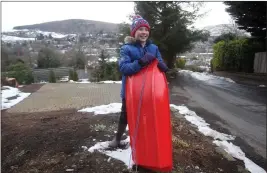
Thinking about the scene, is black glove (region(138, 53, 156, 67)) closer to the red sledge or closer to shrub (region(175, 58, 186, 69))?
the red sledge

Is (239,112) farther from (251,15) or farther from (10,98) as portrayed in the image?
(251,15)

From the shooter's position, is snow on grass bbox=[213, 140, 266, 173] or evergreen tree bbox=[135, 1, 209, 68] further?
evergreen tree bbox=[135, 1, 209, 68]

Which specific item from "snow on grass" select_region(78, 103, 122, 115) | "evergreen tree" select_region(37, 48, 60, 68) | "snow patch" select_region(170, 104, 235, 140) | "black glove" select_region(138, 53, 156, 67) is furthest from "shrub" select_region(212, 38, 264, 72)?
"evergreen tree" select_region(37, 48, 60, 68)

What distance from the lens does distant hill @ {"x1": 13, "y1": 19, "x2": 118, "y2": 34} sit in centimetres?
5928

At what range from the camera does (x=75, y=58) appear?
1806 inches

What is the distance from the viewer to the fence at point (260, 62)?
1845 cm

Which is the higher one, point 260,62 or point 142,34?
point 142,34

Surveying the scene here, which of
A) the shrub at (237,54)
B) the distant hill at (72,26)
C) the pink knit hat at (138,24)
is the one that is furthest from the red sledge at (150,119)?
the distant hill at (72,26)

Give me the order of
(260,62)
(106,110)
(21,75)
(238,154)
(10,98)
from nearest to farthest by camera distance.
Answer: (238,154) → (106,110) → (10,98) → (260,62) → (21,75)

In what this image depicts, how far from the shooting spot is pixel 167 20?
22953mm

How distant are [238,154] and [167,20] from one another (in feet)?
61.8

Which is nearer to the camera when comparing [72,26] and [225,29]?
[225,29]

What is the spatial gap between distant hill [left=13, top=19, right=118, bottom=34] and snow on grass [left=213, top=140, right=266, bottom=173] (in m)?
51.4

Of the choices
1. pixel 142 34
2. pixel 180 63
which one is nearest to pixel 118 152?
pixel 142 34
